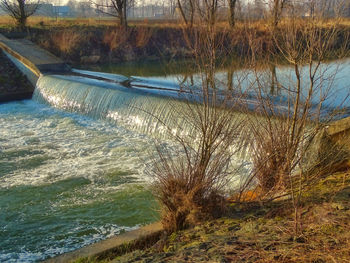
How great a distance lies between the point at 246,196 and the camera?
4.64 meters

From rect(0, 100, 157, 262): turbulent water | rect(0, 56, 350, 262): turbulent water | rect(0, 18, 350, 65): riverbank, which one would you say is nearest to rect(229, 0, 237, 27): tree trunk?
rect(0, 56, 350, 262): turbulent water

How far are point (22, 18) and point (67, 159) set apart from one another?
49.7ft

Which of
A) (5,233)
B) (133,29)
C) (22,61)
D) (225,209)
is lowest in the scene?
(5,233)

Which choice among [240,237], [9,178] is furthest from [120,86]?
[240,237]

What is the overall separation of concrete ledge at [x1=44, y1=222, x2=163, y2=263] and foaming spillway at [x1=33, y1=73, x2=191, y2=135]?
3.85 meters

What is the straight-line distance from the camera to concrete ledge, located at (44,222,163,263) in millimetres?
4117

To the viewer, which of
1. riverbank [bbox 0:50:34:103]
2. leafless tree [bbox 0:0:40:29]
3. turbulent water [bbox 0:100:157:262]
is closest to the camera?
turbulent water [bbox 0:100:157:262]

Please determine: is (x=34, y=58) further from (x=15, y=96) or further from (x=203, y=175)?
(x=203, y=175)

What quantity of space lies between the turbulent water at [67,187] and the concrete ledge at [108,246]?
2.14ft

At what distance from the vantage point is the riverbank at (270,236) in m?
3.16

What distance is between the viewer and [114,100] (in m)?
10.6

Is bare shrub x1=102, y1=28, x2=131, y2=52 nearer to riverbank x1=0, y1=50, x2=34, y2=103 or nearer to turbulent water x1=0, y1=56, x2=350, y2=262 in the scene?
riverbank x1=0, y1=50, x2=34, y2=103

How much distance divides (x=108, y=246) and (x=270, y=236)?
5.74ft

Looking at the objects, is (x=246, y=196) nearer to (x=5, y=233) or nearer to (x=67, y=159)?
(x=5, y=233)
